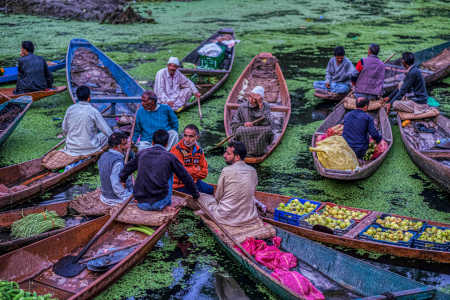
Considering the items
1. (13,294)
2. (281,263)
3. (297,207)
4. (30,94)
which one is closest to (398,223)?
(297,207)

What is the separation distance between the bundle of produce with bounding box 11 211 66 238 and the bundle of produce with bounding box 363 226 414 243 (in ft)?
10.8

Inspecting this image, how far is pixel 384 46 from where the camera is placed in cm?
1242

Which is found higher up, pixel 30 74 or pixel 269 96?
pixel 30 74

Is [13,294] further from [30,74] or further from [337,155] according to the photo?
[30,74]

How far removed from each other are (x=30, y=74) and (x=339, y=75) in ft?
19.2

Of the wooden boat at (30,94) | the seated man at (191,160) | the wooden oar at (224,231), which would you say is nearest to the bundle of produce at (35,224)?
the seated man at (191,160)

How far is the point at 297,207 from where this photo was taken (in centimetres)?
489

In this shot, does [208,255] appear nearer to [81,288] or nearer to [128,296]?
[128,296]

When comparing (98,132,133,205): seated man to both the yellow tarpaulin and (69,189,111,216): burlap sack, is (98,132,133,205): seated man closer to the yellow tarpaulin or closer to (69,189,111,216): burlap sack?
(69,189,111,216): burlap sack

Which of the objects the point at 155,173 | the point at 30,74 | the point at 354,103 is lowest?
the point at 155,173

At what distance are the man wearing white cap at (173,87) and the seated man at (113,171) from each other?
2791 millimetres

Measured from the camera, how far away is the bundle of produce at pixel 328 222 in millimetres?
4578

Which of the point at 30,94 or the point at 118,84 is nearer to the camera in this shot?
the point at 30,94

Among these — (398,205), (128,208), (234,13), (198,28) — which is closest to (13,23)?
(198,28)
